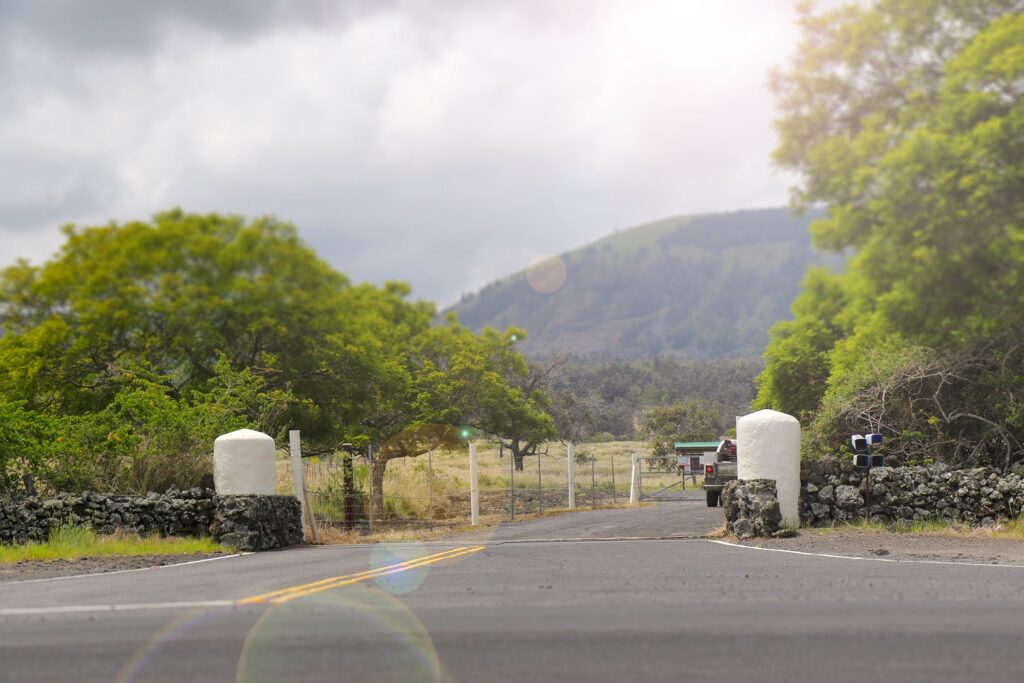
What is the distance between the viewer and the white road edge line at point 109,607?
32.1 feet

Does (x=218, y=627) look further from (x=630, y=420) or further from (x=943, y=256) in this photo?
(x=630, y=420)

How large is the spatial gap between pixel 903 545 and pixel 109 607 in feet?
41.9

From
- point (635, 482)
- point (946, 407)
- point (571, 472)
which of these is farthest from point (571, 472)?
point (946, 407)

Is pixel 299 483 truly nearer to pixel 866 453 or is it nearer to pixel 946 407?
pixel 866 453

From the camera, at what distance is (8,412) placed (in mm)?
21562

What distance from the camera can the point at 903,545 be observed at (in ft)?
56.4

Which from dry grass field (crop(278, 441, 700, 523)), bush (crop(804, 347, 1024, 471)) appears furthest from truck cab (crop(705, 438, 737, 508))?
bush (crop(804, 347, 1024, 471))

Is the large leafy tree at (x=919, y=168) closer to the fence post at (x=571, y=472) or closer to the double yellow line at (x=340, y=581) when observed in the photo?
the fence post at (x=571, y=472)

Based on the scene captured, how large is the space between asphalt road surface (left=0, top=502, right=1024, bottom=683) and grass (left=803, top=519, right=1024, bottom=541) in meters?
6.39

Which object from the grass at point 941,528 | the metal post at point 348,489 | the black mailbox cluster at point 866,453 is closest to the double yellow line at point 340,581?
the grass at point 941,528

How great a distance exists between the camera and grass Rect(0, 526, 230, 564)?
56.8 ft

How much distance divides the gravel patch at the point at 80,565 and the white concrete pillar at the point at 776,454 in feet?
35.0

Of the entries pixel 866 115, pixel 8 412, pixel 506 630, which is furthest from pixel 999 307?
pixel 8 412

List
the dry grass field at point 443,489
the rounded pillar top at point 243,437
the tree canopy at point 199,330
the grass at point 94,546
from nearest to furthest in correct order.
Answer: the grass at point 94,546
the rounded pillar top at point 243,437
the tree canopy at point 199,330
the dry grass field at point 443,489
